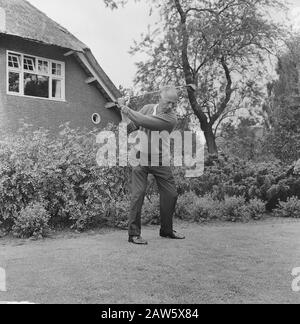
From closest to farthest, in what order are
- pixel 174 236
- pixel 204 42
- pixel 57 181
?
1. pixel 174 236
2. pixel 57 181
3. pixel 204 42

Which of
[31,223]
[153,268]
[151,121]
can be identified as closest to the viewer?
[153,268]

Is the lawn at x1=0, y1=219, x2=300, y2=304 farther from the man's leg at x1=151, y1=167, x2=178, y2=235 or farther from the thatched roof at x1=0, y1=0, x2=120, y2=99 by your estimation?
the thatched roof at x1=0, y1=0, x2=120, y2=99

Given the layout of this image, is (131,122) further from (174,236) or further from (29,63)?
(29,63)

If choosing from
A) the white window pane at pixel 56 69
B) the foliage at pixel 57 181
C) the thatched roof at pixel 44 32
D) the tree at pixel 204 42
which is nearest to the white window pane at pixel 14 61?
the thatched roof at pixel 44 32

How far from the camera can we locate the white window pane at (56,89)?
19141mm

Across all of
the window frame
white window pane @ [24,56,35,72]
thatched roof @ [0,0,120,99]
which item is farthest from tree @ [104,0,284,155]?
white window pane @ [24,56,35,72]

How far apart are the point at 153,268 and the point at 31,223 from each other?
238 cm

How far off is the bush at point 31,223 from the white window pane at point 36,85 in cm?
1201

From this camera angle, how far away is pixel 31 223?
22.2 ft

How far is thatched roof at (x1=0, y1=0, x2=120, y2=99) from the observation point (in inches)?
665

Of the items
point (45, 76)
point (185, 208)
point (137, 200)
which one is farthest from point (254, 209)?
point (45, 76)

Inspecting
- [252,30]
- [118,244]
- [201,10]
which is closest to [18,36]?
[201,10]
